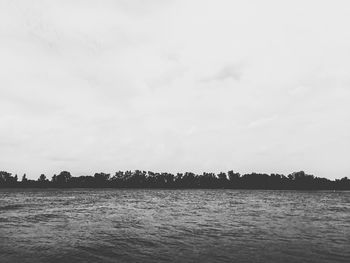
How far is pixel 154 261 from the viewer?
19.2m

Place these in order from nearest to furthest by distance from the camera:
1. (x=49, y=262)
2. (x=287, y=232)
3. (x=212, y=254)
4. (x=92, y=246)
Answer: (x=49, y=262), (x=212, y=254), (x=92, y=246), (x=287, y=232)

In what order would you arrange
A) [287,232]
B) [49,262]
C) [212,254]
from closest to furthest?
[49,262]
[212,254]
[287,232]

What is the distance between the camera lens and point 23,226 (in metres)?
32.4

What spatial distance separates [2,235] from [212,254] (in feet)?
58.1

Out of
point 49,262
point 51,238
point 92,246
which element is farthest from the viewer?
point 51,238

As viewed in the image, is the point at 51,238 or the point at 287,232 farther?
the point at 287,232

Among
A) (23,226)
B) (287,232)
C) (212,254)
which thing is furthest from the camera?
(23,226)

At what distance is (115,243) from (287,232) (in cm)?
1623

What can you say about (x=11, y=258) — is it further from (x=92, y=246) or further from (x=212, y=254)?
(x=212, y=254)

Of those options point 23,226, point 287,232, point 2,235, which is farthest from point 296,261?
point 23,226

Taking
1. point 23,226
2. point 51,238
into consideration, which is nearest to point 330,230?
point 51,238

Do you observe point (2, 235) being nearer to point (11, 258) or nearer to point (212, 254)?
point (11, 258)

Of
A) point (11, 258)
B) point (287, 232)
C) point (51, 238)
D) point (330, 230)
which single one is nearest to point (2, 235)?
point (51, 238)

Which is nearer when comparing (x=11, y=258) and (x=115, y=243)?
(x=11, y=258)
